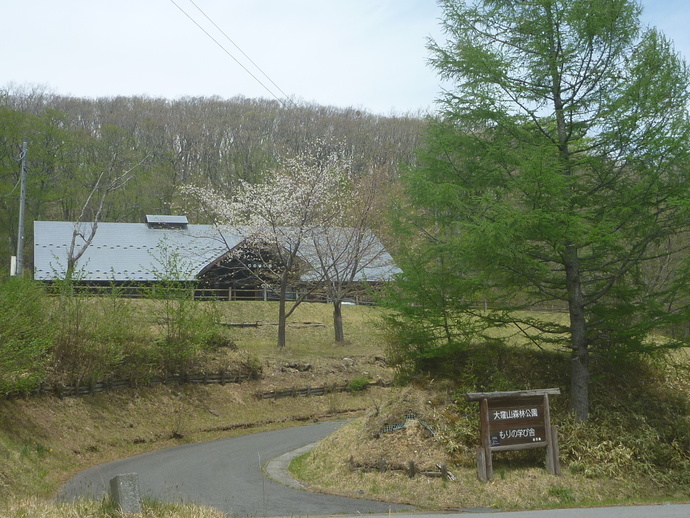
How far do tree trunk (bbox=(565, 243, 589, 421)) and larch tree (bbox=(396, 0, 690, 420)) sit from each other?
0.02 m

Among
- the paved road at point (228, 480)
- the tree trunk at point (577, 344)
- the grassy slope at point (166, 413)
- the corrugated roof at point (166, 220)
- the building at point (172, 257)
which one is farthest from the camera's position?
the corrugated roof at point (166, 220)

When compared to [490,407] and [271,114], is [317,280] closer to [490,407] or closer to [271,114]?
[490,407]

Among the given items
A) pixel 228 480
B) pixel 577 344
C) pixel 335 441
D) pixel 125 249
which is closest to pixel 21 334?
pixel 228 480

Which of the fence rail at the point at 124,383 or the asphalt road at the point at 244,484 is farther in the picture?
the fence rail at the point at 124,383

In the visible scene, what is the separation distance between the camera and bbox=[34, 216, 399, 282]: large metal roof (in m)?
36.0

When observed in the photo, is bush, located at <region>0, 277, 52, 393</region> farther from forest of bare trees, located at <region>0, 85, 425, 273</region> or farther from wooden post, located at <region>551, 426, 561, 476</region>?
forest of bare trees, located at <region>0, 85, 425, 273</region>

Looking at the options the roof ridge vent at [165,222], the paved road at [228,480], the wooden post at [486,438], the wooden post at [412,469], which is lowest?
the paved road at [228,480]

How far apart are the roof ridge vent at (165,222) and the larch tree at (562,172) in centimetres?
3085

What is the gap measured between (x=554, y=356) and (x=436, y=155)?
5.06 meters

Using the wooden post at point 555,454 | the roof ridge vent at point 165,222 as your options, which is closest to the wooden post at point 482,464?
the wooden post at point 555,454

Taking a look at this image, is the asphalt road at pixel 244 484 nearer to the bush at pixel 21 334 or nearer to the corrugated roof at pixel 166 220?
the bush at pixel 21 334

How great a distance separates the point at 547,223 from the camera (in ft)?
39.5

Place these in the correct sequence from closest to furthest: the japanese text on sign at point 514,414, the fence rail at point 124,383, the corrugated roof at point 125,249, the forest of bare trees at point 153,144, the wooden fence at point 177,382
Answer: the japanese text on sign at point 514,414
the fence rail at point 124,383
the wooden fence at point 177,382
the corrugated roof at point 125,249
the forest of bare trees at point 153,144

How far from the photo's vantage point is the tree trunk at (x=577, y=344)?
13352 millimetres
